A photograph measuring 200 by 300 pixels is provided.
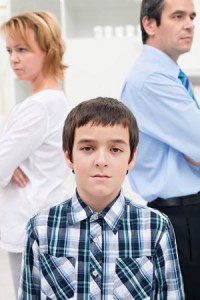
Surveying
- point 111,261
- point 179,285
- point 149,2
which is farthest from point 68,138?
point 149,2

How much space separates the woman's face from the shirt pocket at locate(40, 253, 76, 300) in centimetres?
71

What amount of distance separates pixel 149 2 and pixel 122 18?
6.46 feet

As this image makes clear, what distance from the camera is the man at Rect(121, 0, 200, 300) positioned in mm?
1302

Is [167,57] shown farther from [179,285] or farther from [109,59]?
[109,59]

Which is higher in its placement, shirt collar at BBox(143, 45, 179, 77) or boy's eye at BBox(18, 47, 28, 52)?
boy's eye at BBox(18, 47, 28, 52)

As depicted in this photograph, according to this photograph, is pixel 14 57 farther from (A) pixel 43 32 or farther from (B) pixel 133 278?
(B) pixel 133 278

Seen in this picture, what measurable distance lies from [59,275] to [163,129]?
509 millimetres

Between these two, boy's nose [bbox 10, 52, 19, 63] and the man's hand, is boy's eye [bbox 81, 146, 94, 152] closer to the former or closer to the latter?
the man's hand

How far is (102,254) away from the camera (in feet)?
3.27

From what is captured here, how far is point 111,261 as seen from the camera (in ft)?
3.27

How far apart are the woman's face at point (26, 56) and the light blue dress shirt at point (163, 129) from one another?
32 cm

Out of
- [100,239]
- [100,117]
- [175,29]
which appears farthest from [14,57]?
[100,239]

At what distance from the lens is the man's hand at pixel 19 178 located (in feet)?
4.75

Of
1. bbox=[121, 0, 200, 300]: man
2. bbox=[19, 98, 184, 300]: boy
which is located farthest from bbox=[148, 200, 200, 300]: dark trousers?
bbox=[19, 98, 184, 300]: boy
